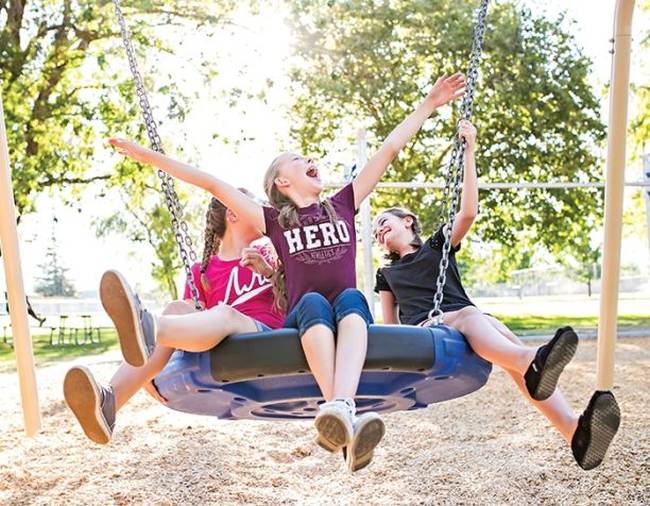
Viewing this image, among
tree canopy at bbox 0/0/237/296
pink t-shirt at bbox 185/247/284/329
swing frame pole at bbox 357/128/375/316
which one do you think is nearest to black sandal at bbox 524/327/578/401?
pink t-shirt at bbox 185/247/284/329

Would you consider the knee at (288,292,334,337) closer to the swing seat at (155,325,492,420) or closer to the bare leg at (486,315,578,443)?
the swing seat at (155,325,492,420)

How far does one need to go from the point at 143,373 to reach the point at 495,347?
1.05m

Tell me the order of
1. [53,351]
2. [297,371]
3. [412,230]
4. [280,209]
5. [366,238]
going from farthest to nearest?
[53,351]
[366,238]
[412,230]
[280,209]
[297,371]

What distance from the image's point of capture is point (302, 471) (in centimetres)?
582

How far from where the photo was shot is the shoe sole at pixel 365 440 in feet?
7.06

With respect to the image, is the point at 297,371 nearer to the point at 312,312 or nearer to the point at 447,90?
the point at 312,312

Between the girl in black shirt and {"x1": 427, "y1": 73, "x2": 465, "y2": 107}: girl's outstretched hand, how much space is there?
0.22 meters

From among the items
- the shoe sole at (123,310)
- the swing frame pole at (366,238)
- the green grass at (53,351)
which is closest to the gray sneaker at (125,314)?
the shoe sole at (123,310)

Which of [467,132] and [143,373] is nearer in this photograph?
[143,373]

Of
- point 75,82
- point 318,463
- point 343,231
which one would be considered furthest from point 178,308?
point 75,82

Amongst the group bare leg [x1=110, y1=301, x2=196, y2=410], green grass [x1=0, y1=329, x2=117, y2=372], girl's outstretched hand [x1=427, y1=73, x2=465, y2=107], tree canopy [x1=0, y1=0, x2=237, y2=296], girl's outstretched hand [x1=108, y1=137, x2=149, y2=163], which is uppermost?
tree canopy [x1=0, y1=0, x2=237, y2=296]

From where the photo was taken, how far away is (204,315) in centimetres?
240

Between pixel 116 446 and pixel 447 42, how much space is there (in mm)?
10406

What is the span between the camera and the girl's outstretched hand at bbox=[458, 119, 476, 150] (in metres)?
2.82
